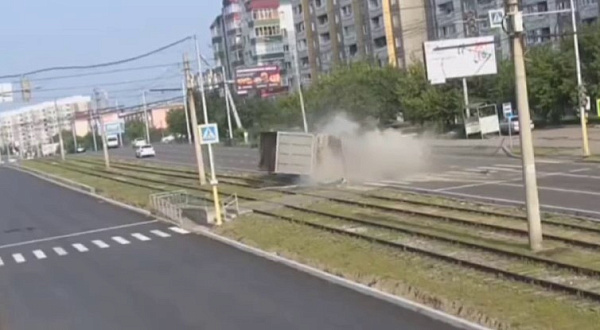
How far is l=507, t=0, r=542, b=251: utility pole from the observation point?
21500mm

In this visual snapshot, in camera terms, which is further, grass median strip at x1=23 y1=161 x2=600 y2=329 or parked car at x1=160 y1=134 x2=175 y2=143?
parked car at x1=160 y1=134 x2=175 y2=143

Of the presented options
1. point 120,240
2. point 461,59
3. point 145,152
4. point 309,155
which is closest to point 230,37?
point 145,152

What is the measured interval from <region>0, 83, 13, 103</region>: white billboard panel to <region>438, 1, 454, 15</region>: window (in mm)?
59504

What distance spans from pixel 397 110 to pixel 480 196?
53442 mm

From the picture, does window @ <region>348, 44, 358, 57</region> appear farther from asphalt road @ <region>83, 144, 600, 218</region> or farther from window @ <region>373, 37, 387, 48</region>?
asphalt road @ <region>83, 144, 600, 218</region>

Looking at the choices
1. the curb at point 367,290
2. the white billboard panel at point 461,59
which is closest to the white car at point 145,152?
the white billboard panel at point 461,59

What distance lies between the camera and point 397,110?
88812 mm

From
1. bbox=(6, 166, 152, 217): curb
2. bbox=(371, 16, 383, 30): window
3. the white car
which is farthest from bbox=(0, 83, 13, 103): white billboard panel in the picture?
bbox=(371, 16, 383, 30): window

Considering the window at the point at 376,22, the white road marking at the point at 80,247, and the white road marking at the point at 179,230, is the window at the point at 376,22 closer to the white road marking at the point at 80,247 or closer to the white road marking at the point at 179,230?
the white road marking at the point at 179,230

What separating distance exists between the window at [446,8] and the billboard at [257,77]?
19528 mm

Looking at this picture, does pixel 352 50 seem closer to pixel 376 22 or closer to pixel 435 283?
pixel 376 22

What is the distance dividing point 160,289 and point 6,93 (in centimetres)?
2546

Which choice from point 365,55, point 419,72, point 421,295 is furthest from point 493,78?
point 421,295

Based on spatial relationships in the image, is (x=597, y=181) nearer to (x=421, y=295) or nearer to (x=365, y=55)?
(x=421, y=295)
